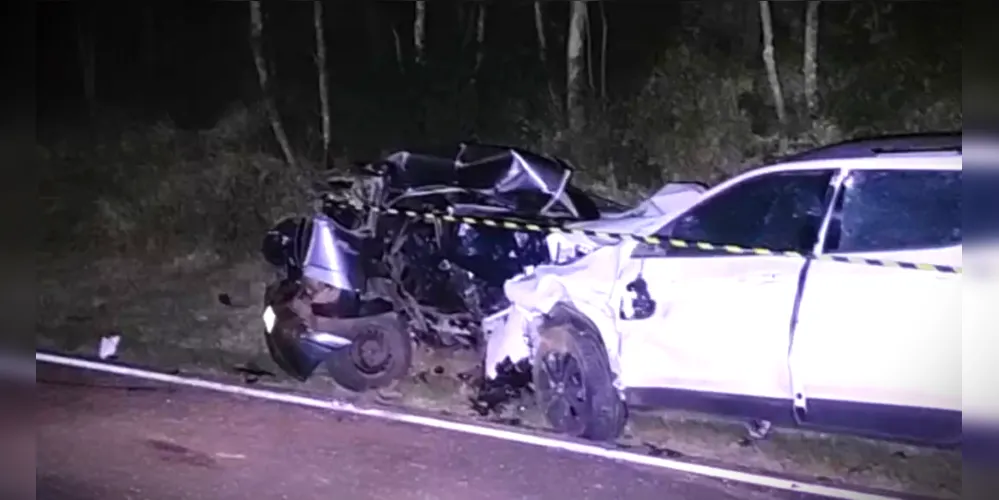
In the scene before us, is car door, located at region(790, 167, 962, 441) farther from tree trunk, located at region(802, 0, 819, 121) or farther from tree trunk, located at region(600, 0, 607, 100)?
tree trunk, located at region(600, 0, 607, 100)

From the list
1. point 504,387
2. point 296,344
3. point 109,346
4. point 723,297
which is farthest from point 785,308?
point 109,346

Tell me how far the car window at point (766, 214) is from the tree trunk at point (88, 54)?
1.41m

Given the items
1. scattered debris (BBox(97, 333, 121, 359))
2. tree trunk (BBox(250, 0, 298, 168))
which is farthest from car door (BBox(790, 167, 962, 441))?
scattered debris (BBox(97, 333, 121, 359))

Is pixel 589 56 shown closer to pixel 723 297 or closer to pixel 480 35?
pixel 480 35

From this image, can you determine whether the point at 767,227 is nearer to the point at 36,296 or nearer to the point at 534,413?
the point at 534,413

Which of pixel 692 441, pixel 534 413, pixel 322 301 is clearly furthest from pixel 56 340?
pixel 692 441

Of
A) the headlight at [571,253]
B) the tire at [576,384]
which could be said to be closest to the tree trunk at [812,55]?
the headlight at [571,253]

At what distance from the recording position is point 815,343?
7.12ft

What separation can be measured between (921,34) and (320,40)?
125 cm

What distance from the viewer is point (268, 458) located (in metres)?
2.55

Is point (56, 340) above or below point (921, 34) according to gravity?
below

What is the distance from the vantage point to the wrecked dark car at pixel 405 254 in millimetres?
2424

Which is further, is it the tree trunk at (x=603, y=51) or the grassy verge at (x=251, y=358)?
the tree trunk at (x=603, y=51)

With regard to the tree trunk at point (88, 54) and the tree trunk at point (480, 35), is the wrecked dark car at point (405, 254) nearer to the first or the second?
the tree trunk at point (480, 35)
